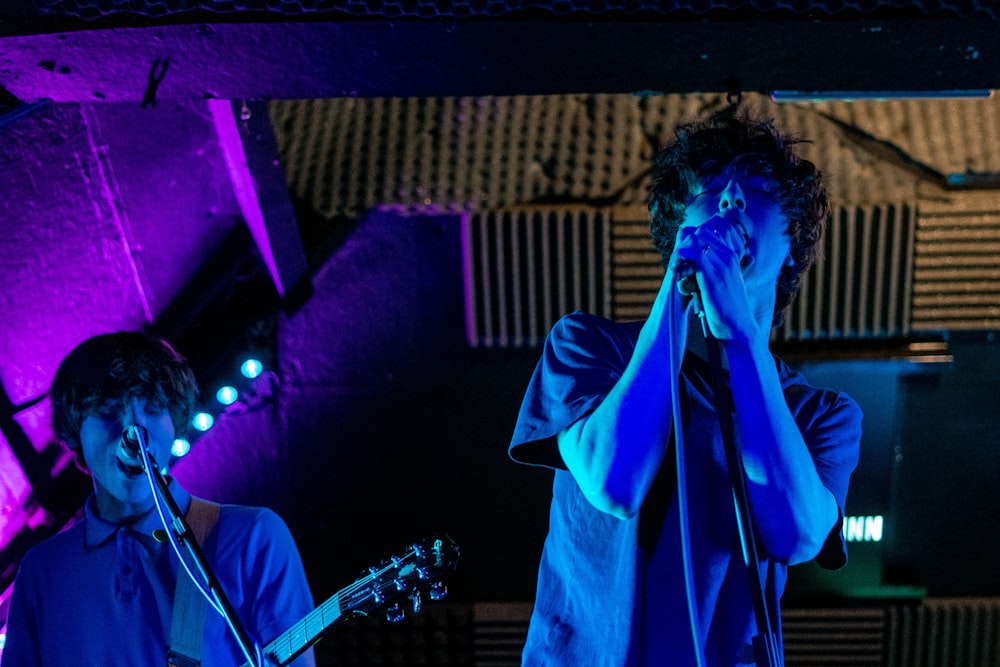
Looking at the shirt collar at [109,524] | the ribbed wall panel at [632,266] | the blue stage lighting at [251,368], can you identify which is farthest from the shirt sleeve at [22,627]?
the ribbed wall panel at [632,266]

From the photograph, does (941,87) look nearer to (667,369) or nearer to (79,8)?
(667,369)

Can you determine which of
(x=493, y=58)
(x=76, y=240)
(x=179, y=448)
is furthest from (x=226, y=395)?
(x=493, y=58)

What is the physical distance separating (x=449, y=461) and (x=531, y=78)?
198cm

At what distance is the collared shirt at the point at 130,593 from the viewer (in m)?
2.45

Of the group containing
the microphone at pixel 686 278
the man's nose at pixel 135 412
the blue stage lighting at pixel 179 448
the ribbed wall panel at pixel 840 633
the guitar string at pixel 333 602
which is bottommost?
the ribbed wall panel at pixel 840 633

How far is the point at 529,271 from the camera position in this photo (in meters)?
3.67

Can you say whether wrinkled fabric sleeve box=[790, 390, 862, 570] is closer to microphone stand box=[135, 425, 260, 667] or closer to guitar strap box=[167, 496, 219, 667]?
microphone stand box=[135, 425, 260, 667]

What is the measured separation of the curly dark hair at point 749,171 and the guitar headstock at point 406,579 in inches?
38.2

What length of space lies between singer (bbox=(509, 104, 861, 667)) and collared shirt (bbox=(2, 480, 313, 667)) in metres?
1.24

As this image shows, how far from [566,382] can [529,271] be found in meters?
2.15

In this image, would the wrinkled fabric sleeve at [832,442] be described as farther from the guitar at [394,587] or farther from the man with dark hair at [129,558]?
the man with dark hair at [129,558]

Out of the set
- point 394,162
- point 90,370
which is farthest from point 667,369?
point 394,162

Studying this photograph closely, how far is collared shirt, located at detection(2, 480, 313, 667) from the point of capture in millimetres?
2445

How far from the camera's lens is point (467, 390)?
3.73 meters
